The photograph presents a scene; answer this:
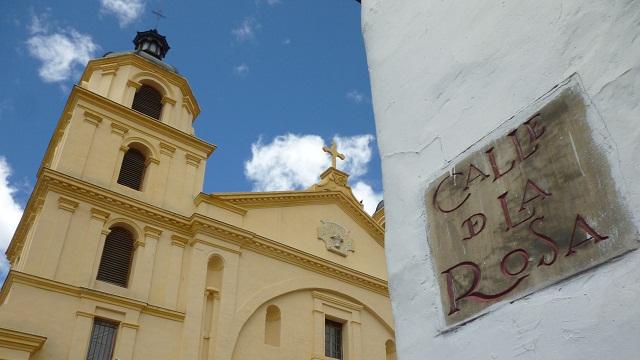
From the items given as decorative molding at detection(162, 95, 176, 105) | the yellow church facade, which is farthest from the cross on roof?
decorative molding at detection(162, 95, 176, 105)

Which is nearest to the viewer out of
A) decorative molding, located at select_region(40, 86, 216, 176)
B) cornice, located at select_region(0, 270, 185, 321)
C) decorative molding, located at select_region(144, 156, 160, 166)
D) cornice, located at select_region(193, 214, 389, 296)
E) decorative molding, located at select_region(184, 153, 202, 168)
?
cornice, located at select_region(0, 270, 185, 321)

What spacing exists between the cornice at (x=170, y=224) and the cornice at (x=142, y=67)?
4818 mm

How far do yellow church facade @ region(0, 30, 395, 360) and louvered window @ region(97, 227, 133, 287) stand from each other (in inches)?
1.3

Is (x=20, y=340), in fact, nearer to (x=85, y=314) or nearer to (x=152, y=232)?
(x=85, y=314)

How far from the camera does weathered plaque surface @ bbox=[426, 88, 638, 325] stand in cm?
194

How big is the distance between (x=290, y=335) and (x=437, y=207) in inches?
526

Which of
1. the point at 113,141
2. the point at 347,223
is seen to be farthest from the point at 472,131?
the point at 347,223

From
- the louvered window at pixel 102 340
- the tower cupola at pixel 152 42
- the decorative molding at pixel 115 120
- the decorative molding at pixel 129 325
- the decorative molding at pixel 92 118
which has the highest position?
the tower cupola at pixel 152 42

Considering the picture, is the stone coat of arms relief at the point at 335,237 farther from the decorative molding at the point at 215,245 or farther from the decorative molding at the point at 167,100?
the decorative molding at the point at 167,100

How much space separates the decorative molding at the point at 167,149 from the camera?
1611cm

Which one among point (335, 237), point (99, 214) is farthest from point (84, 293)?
point (335, 237)

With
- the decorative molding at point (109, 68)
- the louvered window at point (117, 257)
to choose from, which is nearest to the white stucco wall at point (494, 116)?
the louvered window at point (117, 257)

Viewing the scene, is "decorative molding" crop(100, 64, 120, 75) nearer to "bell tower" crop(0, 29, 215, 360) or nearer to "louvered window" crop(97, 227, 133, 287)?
"bell tower" crop(0, 29, 215, 360)

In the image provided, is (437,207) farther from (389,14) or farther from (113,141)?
(113,141)
